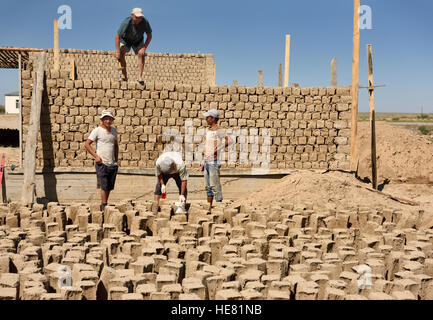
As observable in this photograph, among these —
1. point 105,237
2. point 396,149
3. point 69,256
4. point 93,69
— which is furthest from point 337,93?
point 93,69

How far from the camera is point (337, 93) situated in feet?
32.4

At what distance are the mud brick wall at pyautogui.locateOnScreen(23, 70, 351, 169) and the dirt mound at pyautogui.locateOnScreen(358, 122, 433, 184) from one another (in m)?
3.10

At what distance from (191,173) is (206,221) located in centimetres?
372

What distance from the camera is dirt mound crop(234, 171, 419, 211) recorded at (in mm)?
8602

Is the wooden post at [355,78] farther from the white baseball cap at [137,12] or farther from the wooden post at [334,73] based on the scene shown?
the white baseball cap at [137,12]

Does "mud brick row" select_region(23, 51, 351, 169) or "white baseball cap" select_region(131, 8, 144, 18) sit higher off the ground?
"white baseball cap" select_region(131, 8, 144, 18)

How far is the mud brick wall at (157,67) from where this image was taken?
50.8ft

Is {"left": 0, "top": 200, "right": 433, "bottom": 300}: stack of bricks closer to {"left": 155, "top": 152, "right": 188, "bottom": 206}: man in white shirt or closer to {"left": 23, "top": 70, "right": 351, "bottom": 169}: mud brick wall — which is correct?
{"left": 155, "top": 152, "right": 188, "bottom": 206}: man in white shirt

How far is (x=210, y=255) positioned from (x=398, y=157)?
982cm

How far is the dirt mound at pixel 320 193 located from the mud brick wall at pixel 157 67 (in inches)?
285

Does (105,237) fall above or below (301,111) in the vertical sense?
below

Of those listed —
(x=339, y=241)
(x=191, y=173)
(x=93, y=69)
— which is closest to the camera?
(x=339, y=241)

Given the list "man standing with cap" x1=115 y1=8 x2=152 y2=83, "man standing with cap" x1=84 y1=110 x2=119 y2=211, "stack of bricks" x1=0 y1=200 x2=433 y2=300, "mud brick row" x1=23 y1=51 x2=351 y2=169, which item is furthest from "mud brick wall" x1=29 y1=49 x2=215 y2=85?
"stack of bricks" x1=0 y1=200 x2=433 y2=300
